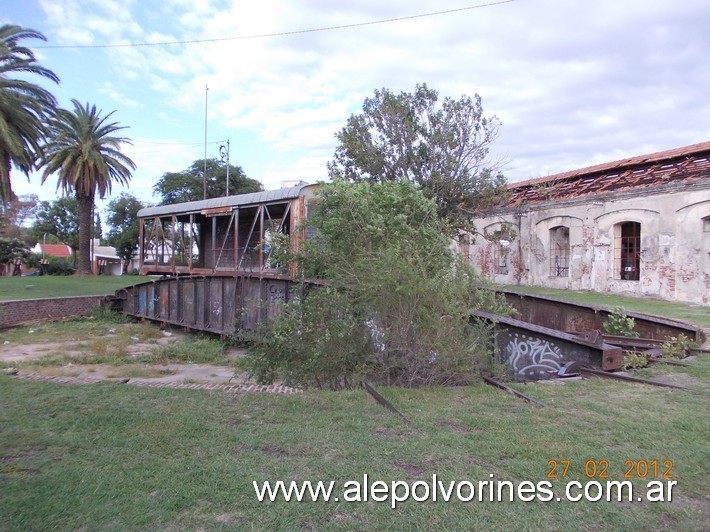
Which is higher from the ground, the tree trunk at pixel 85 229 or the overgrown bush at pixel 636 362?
the tree trunk at pixel 85 229

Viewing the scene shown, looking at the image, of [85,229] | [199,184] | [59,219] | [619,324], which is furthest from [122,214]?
[619,324]

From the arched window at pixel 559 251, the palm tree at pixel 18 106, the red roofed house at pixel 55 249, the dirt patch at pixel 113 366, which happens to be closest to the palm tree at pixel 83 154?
the palm tree at pixel 18 106

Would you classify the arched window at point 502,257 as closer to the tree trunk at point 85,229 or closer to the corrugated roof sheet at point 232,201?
the corrugated roof sheet at point 232,201

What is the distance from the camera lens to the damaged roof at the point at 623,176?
62.1 feet

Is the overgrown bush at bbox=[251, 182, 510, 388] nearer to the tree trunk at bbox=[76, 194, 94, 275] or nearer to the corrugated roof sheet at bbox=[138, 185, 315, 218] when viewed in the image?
the corrugated roof sheet at bbox=[138, 185, 315, 218]

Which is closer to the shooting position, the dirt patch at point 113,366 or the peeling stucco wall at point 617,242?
the dirt patch at point 113,366

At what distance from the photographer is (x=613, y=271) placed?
69.6 feet

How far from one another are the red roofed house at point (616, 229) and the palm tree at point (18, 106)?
19.8m

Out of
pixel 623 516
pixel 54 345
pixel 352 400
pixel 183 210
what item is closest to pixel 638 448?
pixel 623 516

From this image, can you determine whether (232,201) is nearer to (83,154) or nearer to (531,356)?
(531,356)

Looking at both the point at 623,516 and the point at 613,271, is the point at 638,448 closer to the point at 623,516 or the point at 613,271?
the point at 623,516

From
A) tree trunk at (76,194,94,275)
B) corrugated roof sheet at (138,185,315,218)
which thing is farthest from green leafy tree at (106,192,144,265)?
corrugated roof sheet at (138,185,315,218)

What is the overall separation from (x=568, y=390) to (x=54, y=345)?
14.9 metres

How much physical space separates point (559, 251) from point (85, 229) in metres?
30.1
